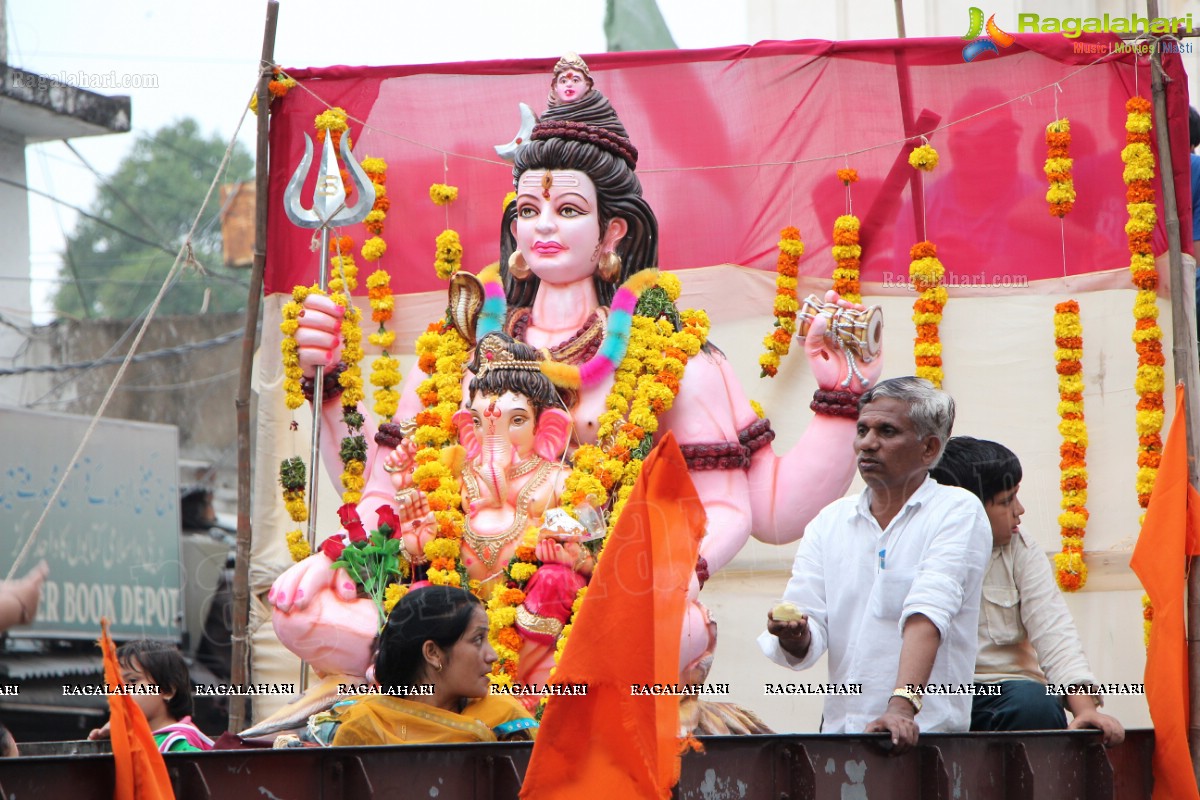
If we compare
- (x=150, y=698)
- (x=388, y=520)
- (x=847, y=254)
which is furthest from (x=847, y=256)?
(x=150, y=698)

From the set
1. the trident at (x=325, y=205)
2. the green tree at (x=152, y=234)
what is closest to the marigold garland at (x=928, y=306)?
the trident at (x=325, y=205)

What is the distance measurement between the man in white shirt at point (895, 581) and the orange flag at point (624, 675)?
66cm

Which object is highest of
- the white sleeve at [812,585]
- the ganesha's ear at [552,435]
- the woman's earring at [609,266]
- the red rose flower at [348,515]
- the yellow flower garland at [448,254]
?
the yellow flower garland at [448,254]

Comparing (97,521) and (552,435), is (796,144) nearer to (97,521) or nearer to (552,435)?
(552,435)

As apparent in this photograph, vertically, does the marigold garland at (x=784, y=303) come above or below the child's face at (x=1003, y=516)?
above

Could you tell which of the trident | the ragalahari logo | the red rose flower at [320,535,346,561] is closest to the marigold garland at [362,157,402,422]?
the trident

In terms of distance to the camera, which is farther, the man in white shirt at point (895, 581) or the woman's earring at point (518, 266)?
the woman's earring at point (518, 266)

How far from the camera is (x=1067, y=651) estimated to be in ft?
14.0

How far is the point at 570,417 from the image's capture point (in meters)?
5.77

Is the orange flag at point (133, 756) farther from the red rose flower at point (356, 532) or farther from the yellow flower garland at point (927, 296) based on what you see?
the yellow flower garland at point (927, 296)

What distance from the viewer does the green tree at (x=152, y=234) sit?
19.0 m

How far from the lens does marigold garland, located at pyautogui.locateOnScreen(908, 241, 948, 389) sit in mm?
6816

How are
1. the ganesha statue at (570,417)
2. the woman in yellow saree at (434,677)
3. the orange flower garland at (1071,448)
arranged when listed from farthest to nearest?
the orange flower garland at (1071,448) → the ganesha statue at (570,417) → the woman in yellow saree at (434,677)

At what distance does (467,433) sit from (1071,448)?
2.55 meters
